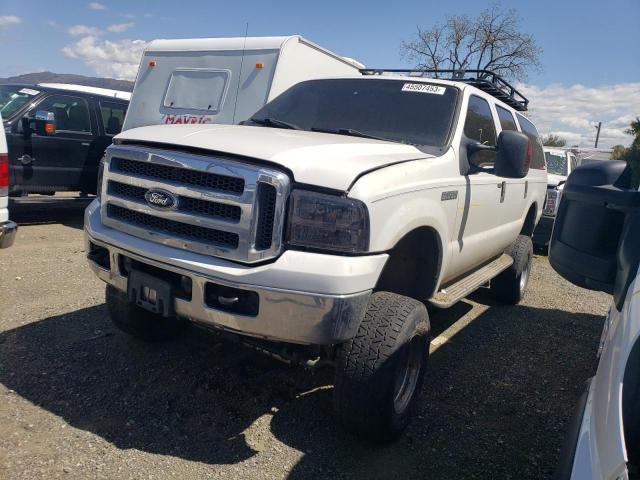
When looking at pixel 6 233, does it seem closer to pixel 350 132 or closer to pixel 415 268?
pixel 350 132

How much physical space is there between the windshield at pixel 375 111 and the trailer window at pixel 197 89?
11.9 ft

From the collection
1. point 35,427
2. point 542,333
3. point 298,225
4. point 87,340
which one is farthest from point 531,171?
point 35,427

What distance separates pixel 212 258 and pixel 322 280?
0.59m

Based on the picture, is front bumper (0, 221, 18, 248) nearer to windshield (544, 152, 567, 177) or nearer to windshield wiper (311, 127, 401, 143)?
windshield wiper (311, 127, 401, 143)

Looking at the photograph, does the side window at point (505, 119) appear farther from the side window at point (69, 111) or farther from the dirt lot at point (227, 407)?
the side window at point (69, 111)

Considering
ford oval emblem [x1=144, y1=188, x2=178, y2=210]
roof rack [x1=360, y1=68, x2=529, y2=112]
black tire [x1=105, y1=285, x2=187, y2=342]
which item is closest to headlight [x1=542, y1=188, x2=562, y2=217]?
roof rack [x1=360, y1=68, x2=529, y2=112]

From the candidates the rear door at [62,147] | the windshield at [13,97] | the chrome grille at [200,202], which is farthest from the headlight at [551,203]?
the windshield at [13,97]

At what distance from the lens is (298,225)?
2484 millimetres

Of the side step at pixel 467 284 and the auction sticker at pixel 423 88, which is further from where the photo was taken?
the auction sticker at pixel 423 88

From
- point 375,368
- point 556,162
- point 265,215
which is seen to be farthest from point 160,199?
point 556,162

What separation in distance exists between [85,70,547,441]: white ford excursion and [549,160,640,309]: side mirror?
0.87 m

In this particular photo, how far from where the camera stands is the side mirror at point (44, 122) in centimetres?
719

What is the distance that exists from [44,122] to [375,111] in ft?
19.2

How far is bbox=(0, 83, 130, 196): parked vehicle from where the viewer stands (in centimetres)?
760
